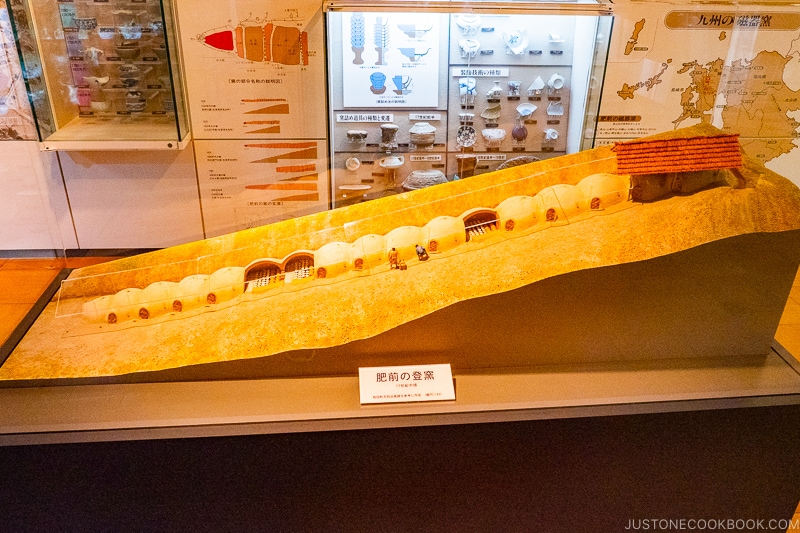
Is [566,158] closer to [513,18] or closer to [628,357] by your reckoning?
[628,357]

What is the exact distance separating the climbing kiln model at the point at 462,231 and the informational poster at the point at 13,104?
4.98 ft

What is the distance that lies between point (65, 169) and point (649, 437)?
298cm

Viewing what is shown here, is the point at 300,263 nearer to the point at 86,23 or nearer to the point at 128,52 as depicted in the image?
the point at 128,52

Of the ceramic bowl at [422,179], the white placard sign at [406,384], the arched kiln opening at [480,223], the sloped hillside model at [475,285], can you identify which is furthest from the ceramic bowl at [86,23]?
the white placard sign at [406,384]

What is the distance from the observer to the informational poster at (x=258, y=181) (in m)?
2.84

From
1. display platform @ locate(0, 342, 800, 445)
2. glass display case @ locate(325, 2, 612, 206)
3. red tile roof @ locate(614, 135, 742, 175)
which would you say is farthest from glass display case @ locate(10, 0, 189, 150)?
red tile roof @ locate(614, 135, 742, 175)

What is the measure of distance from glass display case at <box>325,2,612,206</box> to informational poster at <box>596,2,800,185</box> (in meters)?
0.12

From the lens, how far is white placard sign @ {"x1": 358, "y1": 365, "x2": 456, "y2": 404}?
1960 millimetres

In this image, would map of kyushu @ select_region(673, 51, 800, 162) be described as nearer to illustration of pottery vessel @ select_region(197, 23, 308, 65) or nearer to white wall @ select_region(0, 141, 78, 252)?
illustration of pottery vessel @ select_region(197, 23, 308, 65)

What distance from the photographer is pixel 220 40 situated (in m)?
2.97

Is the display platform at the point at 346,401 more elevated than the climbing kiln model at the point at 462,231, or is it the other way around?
the climbing kiln model at the point at 462,231

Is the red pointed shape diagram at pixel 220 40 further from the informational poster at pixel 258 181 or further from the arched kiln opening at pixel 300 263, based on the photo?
the arched kiln opening at pixel 300 263

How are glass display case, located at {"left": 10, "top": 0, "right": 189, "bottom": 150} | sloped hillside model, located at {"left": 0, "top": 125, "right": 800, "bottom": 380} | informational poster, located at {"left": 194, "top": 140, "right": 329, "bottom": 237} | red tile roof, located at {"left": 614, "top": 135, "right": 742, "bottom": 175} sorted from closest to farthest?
sloped hillside model, located at {"left": 0, "top": 125, "right": 800, "bottom": 380} < red tile roof, located at {"left": 614, "top": 135, "right": 742, "bottom": 175} < informational poster, located at {"left": 194, "top": 140, "right": 329, "bottom": 237} < glass display case, located at {"left": 10, "top": 0, "right": 189, "bottom": 150}

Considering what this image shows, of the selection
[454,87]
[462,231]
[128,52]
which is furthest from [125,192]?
[462,231]
